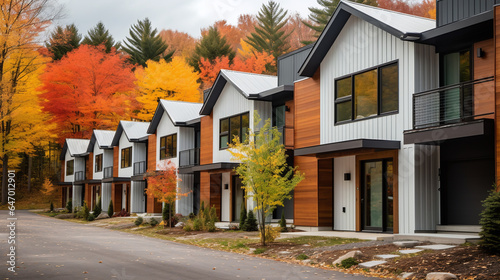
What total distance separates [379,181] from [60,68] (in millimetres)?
45011

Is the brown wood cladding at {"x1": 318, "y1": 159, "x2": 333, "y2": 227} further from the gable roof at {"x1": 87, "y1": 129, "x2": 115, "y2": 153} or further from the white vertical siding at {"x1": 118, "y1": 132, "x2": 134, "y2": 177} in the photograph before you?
the gable roof at {"x1": 87, "y1": 129, "x2": 115, "y2": 153}

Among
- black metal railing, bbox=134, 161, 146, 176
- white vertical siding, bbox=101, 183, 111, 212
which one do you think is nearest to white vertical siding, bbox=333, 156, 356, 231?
black metal railing, bbox=134, 161, 146, 176

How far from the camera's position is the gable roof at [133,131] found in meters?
40.7

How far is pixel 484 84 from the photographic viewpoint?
14508 mm

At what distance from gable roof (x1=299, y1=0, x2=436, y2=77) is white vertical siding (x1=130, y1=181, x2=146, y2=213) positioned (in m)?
22.8

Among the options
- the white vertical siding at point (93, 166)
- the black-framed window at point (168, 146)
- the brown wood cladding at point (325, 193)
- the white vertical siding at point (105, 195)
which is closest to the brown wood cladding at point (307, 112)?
the brown wood cladding at point (325, 193)

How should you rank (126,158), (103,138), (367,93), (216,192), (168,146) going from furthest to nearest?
(103,138)
(126,158)
(168,146)
(216,192)
(367,93)

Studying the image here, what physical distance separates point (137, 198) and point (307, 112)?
2251 centimetres

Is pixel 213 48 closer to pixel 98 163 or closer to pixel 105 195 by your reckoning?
pixel 98 163

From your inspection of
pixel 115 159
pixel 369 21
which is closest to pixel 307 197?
pixel 369 21

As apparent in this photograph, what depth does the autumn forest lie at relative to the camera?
152 ft

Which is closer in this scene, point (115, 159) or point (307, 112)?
point (307, 112)

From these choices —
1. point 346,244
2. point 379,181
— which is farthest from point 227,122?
point 346,244

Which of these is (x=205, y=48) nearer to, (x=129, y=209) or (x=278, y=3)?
(x=278, y=3)
